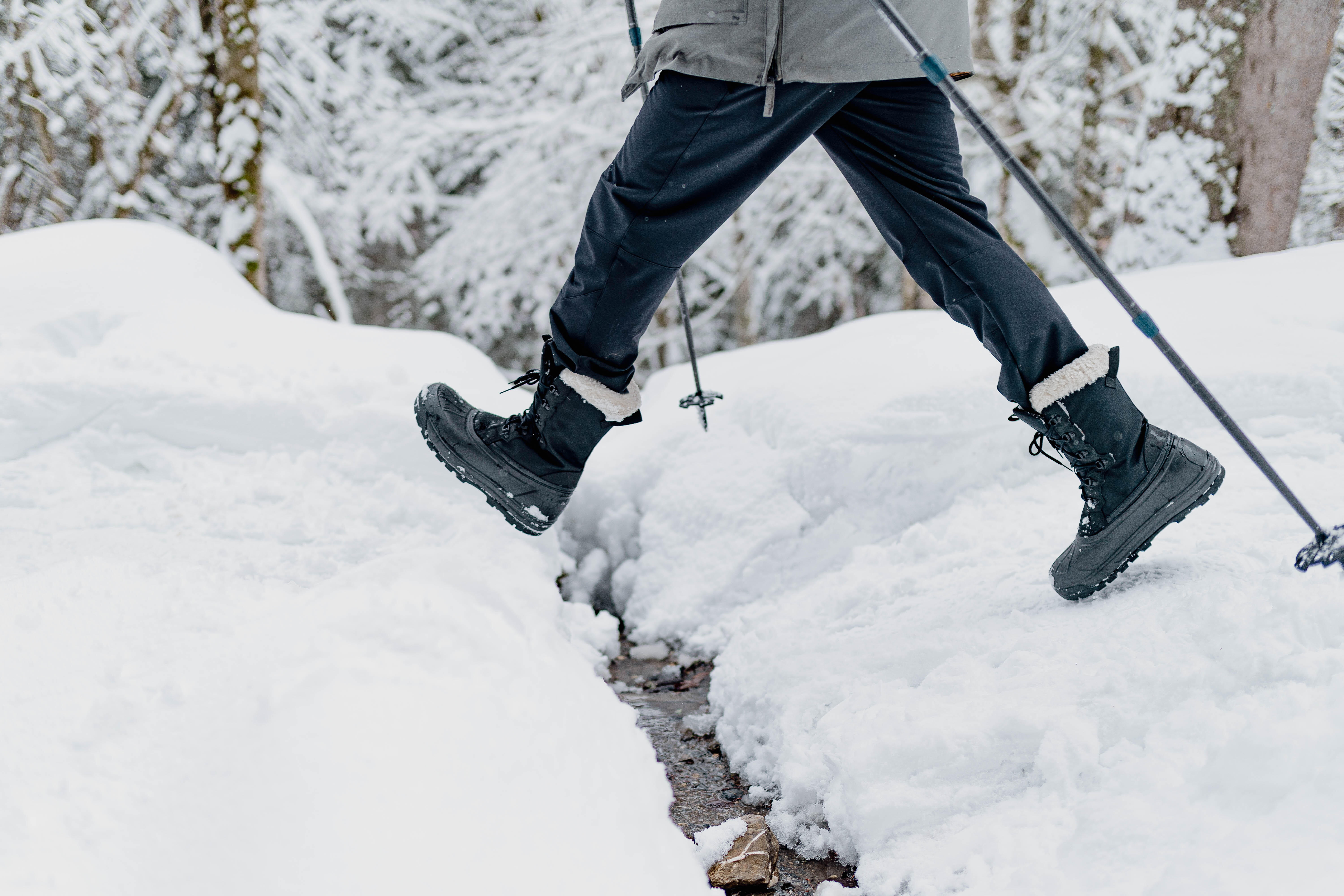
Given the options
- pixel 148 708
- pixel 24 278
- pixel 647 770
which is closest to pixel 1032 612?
pixel 647 770

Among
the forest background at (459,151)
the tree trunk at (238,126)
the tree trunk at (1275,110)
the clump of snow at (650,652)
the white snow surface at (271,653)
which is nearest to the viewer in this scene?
the white snow surface at (271,653)

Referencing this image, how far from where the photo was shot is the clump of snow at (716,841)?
3.88ft

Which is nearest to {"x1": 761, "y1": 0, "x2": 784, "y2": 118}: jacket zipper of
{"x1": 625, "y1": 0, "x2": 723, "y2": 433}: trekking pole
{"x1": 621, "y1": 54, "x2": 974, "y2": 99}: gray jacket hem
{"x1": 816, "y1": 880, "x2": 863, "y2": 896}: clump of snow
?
{"x1": 621, "y1": 54, "x2": 974, "y2": 99}: gray jacket hem

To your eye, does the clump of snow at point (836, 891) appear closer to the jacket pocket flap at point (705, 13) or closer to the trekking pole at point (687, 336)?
the trekking pole at point (687, 336)

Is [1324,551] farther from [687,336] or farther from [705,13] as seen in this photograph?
[687,336]

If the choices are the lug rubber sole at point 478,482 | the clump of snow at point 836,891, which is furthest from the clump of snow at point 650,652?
the clump of snow at point 836,891

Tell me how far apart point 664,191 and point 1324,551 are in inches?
44.0

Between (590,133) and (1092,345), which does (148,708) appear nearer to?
(1092,345)

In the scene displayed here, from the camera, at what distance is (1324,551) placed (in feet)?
3.91

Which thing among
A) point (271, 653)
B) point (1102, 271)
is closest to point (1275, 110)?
point (1102, 271)

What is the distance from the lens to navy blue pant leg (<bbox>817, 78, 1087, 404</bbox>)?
4.55 ft

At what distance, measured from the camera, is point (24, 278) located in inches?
93.2

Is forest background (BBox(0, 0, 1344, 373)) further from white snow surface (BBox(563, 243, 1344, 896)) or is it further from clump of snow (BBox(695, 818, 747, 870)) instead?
clump of snow (BBox(695, 818, 747, 870))

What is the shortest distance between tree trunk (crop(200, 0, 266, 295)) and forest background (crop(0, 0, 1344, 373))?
0.04ft
